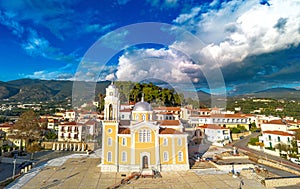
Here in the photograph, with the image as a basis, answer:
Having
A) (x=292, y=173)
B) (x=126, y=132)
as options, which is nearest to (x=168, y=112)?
(x=126, y=132)

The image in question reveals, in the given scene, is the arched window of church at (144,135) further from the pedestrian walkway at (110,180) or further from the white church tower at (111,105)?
the pedestrian walkway at (110,180)

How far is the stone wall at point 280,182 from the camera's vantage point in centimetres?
1452

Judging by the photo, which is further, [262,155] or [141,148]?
[262,155]

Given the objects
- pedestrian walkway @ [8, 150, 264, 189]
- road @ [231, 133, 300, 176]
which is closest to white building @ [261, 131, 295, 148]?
road @ [231, 133, 300, 176]

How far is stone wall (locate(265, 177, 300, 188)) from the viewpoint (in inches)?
571

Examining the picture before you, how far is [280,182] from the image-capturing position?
48.3 ft

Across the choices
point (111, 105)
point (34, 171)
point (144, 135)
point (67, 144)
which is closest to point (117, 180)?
point (144, 135)

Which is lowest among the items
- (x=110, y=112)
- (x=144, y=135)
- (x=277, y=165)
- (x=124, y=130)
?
(x=277, y=165)

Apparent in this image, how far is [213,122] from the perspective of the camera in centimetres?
3544

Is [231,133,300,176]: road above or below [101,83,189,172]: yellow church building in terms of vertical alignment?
below

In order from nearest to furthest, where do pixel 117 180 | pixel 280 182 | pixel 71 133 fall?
pixel 280 182, pixel 117 180, pixel 71 133

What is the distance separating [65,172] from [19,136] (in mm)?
13968

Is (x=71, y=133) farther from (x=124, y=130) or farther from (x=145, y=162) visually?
(x=145, y=162)

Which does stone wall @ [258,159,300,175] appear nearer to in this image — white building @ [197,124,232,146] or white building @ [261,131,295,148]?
white building @ [261,131,295,148]
